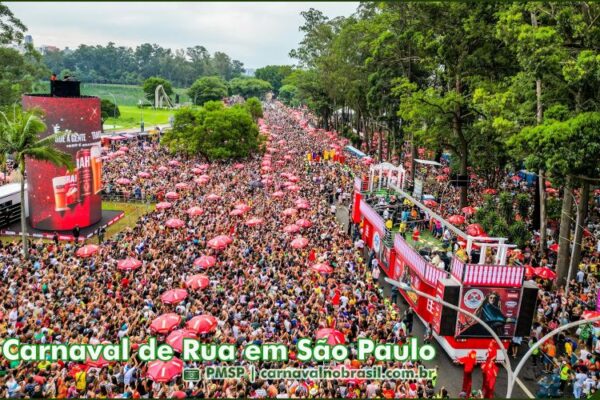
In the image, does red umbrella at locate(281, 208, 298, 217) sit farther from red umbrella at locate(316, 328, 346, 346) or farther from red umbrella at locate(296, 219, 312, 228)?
red umbrella at locate(316, 328, 346, 346)

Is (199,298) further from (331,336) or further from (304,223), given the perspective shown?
(304,223)

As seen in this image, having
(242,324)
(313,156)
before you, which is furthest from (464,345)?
(313,156)

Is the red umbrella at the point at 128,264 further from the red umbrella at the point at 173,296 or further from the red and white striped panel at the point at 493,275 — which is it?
the red and white striped panel at the point at 493,275

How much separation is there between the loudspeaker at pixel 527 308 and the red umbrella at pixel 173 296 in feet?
38.8

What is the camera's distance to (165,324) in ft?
50.8

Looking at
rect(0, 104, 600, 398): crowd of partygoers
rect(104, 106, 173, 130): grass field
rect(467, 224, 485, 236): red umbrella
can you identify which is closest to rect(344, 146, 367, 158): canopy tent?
rect(0, 104, 600, 398): crowd of partygoers

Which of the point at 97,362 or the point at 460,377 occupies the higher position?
the point at 97,362

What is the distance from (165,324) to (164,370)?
2.85 meters

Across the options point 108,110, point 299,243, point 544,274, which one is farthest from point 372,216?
point 108,110

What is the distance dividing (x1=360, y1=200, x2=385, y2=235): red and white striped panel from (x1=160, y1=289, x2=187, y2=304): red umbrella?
36.6ft

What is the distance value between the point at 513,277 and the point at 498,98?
10.8 metres

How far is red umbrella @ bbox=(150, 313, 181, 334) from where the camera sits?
50.5 ft

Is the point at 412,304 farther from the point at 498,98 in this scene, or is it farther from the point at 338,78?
the point at 338,78

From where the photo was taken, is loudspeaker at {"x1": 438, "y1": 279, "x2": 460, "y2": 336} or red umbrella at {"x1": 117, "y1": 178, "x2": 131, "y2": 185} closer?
loudspeaker at {"x1": 438, "y1": 279, "x2": 460, "y2": 336}
